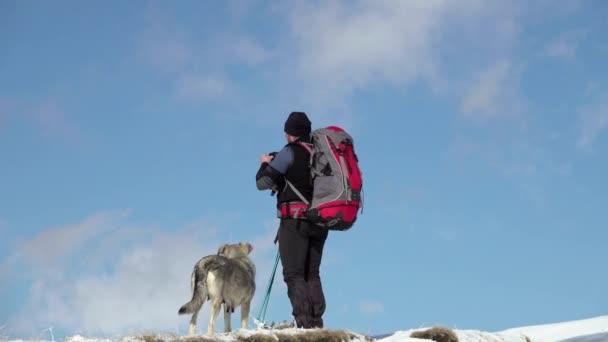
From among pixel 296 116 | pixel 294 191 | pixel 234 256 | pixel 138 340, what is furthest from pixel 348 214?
pixel 234 256

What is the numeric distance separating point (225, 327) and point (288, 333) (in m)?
4.48

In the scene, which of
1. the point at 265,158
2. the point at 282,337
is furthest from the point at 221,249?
the point at 282,337

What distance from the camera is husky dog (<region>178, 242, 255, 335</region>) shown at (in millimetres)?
12812

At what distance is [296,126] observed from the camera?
10.5m

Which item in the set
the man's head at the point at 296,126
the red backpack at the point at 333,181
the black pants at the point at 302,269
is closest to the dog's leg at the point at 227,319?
the black pants at the point at 302,269

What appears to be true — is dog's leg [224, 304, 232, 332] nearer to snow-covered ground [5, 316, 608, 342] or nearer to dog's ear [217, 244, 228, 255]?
dog's ear [217, 244, 228, 255]

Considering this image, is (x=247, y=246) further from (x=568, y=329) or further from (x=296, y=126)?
(x=568, y=329)

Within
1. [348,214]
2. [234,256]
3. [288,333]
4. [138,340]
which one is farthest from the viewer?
[234,256]

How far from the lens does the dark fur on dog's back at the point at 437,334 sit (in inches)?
382

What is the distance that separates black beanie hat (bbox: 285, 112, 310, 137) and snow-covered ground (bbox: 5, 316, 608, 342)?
2922 mm

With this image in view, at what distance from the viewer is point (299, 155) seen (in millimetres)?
10273

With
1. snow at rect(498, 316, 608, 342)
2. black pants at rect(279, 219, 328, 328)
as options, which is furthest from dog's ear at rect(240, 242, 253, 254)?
snow at rect(498, 316, 608, 342)

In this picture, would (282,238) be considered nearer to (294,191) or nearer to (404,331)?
(294,191)

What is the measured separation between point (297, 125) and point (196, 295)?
407 centimetres
